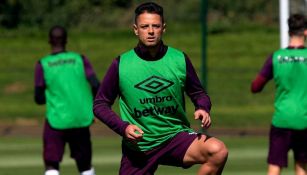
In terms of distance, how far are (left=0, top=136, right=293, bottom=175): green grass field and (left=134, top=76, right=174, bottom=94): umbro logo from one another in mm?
5815

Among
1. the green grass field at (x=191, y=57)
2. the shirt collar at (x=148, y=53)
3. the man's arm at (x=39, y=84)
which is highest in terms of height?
the shirt collar at (x=148, y=53)

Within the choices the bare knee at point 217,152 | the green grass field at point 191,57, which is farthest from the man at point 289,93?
the green grass field at point 191,57

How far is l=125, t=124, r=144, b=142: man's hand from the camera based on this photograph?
7.57 metres

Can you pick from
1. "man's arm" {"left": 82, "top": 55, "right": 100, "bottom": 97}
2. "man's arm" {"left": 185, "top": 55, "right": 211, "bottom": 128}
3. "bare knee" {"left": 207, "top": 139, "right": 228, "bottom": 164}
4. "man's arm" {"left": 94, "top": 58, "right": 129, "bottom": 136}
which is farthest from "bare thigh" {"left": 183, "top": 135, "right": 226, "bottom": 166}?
"man's arm" {"left": 82, "top": 55, "right": 100, "bottom": 97}

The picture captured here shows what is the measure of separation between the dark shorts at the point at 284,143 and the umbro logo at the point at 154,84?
9.48 ft

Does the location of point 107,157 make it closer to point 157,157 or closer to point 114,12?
point 157,157

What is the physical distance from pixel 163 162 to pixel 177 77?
2.05 ft

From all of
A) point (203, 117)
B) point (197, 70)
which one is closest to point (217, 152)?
point (203, 117)

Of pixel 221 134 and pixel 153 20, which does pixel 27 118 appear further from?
pixel 153 20

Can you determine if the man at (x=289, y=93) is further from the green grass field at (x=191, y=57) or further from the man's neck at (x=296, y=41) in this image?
the green grass field at (x=191, y=57)

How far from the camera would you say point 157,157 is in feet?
26.1

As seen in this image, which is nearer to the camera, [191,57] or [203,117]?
[203,117]

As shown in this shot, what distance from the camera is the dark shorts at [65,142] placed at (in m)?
11.5

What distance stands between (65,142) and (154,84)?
3896 mm
